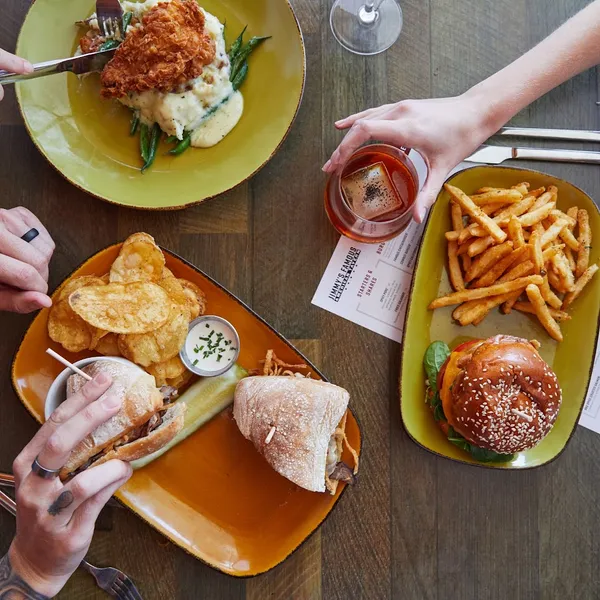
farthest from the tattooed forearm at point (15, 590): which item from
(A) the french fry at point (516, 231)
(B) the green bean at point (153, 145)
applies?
(A) the french fry at point (516, 231)

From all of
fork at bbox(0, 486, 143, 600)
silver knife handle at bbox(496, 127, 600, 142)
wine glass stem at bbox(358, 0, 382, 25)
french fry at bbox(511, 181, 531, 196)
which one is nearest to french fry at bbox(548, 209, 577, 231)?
french fry at bbox(511, 181, 531, 196)

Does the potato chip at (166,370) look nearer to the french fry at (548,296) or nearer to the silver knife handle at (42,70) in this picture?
the silver knife handle at (42,70)

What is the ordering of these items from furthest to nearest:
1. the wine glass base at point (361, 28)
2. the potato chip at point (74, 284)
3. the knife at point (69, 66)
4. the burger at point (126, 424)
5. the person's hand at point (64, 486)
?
the wine glass base at point (361, 28), the potato chip at point (74, 284), the knife at point (69, 66), the burger at point (126, 424), the person's hand at point (64, 486)

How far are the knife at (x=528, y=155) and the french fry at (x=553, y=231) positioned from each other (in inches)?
12.8

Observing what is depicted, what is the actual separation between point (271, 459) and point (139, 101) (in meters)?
1.38

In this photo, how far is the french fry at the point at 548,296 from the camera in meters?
2.26

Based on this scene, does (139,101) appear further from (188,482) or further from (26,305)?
(188,482)

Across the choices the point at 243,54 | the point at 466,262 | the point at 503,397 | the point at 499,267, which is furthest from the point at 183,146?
the point at 503,397

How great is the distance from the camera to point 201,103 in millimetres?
2227

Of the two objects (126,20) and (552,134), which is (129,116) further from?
(552,134)

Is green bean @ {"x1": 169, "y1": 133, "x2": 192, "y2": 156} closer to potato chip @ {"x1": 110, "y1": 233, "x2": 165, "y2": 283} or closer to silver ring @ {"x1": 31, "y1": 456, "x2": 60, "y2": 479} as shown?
potato chip @ {"x1": 110, "y1": 233, "x2": 165, "y2": 283}

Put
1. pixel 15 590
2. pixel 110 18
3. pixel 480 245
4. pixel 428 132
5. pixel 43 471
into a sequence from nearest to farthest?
pixel 43 471, pixel 15 590, pixel 428 132, pixel 110 18, pixel 480 245

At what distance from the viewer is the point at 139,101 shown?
2193 millimetres

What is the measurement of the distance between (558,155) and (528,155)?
14 centimetres
